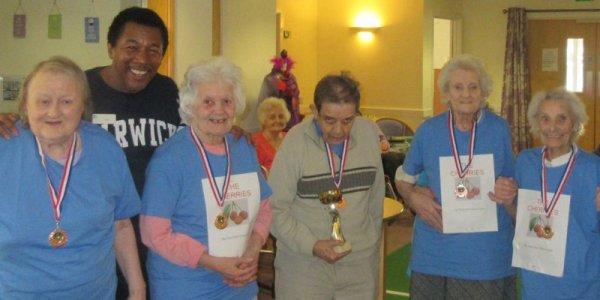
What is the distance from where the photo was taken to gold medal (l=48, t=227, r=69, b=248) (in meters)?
1.96

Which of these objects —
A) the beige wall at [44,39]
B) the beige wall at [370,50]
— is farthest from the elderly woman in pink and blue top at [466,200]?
the beige wall at [370,50]

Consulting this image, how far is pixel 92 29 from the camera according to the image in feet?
14.5

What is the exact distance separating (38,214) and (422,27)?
27.7 ft

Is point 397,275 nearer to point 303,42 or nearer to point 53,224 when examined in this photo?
point 53,224

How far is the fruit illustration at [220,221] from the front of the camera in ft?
7.55

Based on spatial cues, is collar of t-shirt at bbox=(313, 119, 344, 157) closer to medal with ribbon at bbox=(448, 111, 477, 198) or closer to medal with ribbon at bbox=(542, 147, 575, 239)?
medal with ribbon at bbox=(448, 111, 477, 198)

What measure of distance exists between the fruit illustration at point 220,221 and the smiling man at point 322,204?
40 cm

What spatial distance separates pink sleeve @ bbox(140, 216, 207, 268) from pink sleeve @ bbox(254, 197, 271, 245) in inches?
10.3

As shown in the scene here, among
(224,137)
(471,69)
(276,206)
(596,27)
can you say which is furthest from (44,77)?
(596,27)

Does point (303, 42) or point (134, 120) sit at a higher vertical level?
point (303, 42)

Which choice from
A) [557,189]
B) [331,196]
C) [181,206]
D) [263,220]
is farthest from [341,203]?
[557,189]

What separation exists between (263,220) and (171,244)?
39 centimetres

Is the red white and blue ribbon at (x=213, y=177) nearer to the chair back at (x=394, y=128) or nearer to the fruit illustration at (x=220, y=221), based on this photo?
the fruit illustration at (x=220, y=221)

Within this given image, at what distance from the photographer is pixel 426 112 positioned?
10164 mm
